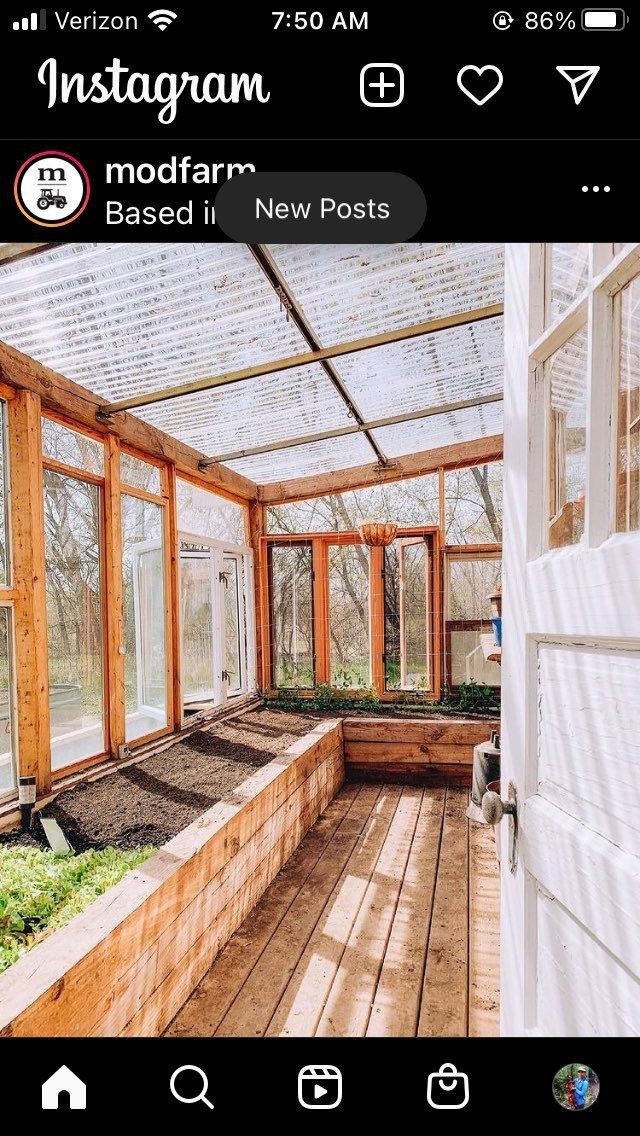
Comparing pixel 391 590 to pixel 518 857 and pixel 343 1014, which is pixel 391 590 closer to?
pixel 343 1014

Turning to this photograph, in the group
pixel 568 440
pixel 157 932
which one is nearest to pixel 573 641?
pixel 568 440

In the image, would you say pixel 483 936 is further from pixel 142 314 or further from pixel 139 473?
pixel 139 473

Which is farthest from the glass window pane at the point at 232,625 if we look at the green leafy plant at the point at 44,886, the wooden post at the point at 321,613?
the green leafy plant at the point at 44,886

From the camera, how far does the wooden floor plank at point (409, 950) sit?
1.70 metres

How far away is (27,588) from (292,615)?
3.24m

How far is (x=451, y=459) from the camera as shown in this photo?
16.9ft

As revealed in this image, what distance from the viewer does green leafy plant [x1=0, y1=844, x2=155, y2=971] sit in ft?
5.07

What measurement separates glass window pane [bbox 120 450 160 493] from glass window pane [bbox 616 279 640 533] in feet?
10.8

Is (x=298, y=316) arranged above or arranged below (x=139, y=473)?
above

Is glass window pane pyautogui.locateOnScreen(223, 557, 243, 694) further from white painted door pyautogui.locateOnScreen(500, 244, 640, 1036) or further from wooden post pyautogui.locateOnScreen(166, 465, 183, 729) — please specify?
white painted door pyautogui.locateOnScreen(500, 244, 640, 1036)

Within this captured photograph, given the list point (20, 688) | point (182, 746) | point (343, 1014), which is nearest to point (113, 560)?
point (20, 688)

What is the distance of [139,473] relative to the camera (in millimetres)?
3719

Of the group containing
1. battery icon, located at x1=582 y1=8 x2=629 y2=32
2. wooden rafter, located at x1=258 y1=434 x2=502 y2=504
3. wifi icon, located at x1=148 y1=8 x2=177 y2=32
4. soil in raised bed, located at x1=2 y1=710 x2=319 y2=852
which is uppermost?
wooden rafter, located at x1=258 y1=434 x2=502 y2=504
